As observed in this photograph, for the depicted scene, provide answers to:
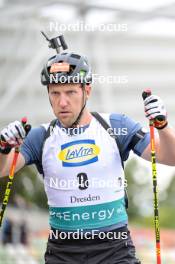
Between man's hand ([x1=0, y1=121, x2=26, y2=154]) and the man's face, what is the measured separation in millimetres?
287

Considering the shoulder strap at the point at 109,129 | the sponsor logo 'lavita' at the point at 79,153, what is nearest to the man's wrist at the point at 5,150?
the sponsor logo 'lavita' at the point at 79,153

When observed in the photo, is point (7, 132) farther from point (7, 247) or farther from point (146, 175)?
point (146, 175)

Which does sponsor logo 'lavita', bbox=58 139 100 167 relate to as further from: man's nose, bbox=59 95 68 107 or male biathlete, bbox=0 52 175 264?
man's nose, bbox=59 95 68 107

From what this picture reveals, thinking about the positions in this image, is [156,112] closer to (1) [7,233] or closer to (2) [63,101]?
(2) [63,101]

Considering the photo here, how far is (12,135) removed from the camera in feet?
17.8

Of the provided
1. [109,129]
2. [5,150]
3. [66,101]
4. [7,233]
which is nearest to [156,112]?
[109,129]

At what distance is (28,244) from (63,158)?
13960 millimetres

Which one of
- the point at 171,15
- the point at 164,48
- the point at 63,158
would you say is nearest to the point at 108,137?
the point at 63,158

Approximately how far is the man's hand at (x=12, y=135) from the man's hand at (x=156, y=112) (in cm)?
94

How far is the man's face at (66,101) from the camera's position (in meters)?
5.40

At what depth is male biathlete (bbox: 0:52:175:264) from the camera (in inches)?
213

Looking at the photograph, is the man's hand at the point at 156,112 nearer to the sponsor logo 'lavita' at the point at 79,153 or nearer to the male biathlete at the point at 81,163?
the male biathlete at the point at 81,163

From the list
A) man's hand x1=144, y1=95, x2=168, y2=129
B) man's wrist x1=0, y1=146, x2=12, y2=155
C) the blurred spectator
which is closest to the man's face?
man's wrist x1=0, y1=146, x2=12, y2=155

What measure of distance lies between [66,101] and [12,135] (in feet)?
1.54
